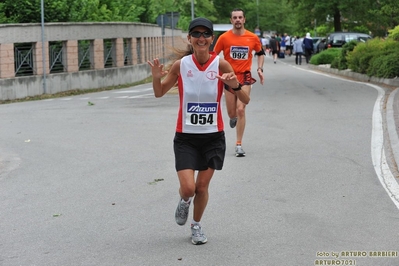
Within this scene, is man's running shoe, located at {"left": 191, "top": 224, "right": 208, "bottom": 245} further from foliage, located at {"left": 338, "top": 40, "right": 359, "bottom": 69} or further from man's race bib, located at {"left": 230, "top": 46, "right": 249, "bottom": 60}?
foliage, located at {"left": 338, "top": 40, "right": 359, "bottom": 69}

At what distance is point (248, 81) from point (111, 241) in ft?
13.9

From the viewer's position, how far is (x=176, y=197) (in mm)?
8445

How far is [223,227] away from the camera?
7.06m

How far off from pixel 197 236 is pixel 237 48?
15.5 feet

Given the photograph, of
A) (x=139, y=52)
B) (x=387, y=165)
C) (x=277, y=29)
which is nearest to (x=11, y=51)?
(x=139, y=52)

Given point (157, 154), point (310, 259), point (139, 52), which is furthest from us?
point (139, 52)

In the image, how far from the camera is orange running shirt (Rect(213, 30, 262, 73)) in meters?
10.7

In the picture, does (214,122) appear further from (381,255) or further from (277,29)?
(277,29)

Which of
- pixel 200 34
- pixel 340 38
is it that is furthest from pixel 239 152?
pixel 340 38

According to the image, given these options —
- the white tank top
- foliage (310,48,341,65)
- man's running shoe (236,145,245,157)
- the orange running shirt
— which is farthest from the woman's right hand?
foliage (310,48,341,65)

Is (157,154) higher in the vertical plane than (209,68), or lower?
lower

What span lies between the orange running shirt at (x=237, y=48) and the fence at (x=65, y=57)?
13.7 meters

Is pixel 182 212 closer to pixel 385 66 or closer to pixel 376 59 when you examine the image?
pixel 385 66

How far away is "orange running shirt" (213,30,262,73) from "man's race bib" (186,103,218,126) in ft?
14.3
